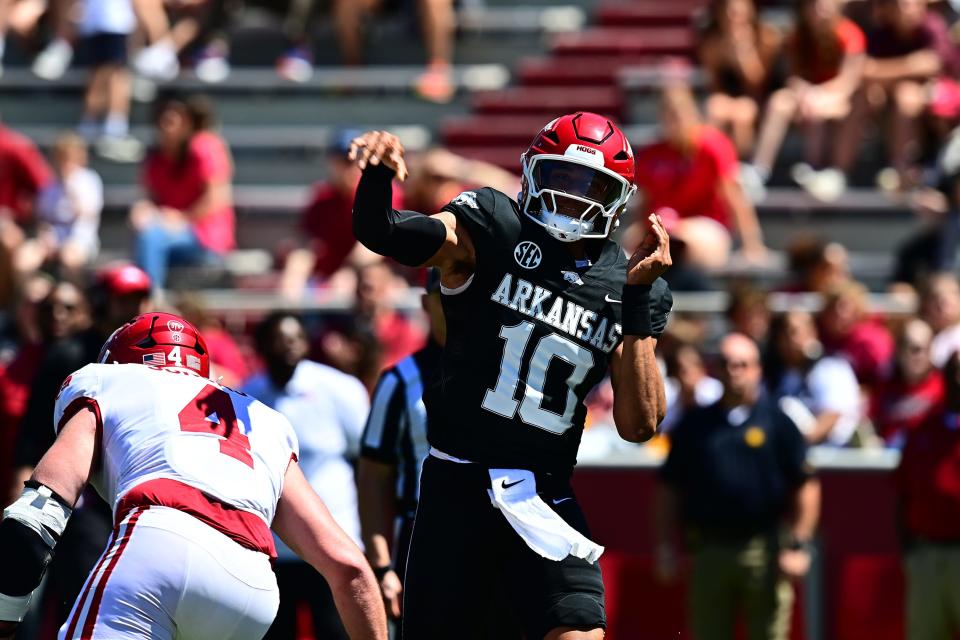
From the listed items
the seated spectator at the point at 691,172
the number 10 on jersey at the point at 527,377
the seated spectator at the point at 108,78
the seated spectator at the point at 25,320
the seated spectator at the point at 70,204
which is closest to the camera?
the number 10 on jersey at the point at 527,377

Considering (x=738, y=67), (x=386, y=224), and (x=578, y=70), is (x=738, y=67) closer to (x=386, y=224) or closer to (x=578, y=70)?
(x=578, y=70)

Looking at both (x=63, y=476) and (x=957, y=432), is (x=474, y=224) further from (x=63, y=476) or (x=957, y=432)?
(x=957, y=432)

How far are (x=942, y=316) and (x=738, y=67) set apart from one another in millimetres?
3178

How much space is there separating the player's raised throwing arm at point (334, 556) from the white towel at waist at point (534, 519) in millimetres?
556

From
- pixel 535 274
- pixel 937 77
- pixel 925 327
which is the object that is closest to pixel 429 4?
pixel 937 77

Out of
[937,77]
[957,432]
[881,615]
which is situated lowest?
[881,615]

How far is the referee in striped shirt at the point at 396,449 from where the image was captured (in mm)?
6430

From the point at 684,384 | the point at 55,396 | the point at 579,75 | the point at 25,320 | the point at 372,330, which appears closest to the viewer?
the point at 55,396

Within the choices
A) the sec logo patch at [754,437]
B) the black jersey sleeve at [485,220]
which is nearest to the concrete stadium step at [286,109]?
the sec logo patch at [754,437]

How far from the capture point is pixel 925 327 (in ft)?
31.2

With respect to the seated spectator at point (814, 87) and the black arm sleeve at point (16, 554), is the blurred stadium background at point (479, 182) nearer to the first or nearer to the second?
the seated spectator at point (814, 87)

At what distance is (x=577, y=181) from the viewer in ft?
17.3

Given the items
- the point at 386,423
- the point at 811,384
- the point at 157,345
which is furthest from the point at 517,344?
the point at 811,384

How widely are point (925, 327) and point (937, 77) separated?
10.2 feet
